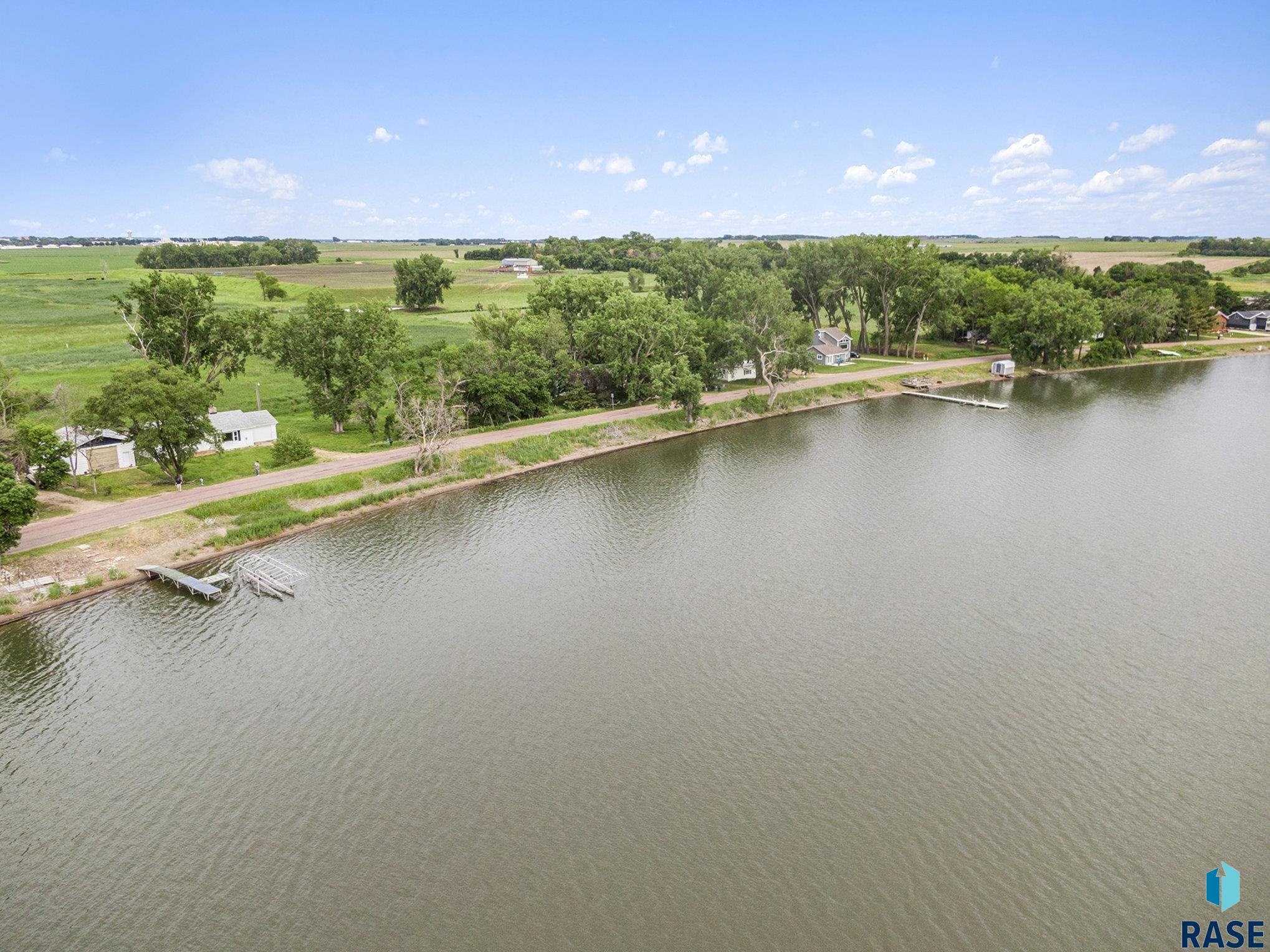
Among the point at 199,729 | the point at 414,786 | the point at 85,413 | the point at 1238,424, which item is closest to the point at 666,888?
the point at 414,786

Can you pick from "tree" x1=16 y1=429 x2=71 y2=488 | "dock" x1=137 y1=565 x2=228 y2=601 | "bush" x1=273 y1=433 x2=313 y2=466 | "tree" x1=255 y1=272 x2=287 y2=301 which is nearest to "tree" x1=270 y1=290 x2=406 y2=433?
"bush" x1=273 y1=433 x2=313 y2=466

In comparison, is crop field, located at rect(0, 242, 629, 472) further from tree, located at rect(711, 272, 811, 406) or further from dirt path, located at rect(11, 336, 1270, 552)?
tree, located at rect(711, 272, 811, 406)

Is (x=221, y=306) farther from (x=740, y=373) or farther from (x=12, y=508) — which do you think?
(x=12, y=508)

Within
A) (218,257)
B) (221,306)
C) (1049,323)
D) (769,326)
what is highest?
(218,257)

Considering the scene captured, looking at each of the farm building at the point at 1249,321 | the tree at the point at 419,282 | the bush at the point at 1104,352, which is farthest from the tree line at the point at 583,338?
the tree at the point at 419,282

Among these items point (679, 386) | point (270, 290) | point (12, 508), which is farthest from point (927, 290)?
point (270, 290)

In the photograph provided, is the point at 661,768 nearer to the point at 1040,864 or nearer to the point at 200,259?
the point at 1040,864
